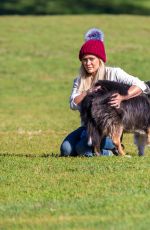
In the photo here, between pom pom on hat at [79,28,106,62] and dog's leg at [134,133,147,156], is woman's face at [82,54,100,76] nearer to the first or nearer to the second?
pom pom on hat at [79,28,106,62]

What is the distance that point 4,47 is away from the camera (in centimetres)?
3002

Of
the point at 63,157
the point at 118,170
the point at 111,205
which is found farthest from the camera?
the point at 63,157

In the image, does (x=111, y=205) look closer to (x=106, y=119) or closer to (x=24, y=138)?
(x=106, y=119)

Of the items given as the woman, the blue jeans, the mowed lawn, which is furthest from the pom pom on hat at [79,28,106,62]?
the mowed lawn

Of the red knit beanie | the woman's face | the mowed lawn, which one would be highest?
the red knit beanie

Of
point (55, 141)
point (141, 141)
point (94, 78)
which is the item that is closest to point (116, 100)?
point (94, 78)

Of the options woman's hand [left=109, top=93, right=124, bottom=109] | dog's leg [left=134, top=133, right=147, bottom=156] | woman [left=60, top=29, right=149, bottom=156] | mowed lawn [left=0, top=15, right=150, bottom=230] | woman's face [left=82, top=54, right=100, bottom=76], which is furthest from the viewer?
dog's leg [left=134, top=133, right=147, bottom=156]

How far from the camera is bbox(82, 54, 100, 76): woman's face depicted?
10133mm

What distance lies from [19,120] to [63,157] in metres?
7.89

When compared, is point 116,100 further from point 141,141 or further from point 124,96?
point 141,141

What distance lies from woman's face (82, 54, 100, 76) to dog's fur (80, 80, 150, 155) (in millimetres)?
316

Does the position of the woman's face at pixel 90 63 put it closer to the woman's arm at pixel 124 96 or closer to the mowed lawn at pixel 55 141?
the woman's arm at pixel 124 96

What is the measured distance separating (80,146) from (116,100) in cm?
104

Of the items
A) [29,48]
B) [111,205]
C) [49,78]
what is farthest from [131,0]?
[111,205]
